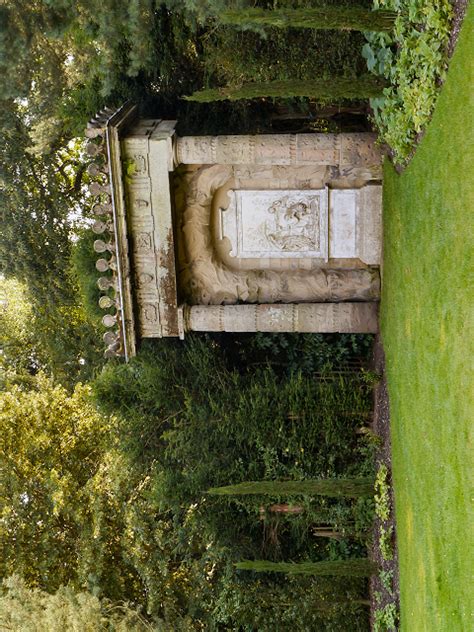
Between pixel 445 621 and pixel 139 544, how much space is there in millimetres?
8456

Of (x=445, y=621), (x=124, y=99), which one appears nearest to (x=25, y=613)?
(x=445, y=621)

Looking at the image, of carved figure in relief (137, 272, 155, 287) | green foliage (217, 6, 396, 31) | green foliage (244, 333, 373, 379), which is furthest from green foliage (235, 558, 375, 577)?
green foliage (217, 6, 396, 31)

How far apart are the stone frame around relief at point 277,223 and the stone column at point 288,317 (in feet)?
2.87

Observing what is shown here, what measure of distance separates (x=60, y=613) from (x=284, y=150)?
355 inches

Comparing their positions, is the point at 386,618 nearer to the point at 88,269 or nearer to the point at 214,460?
the point at 214,460

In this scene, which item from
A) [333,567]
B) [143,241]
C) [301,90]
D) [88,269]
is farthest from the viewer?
[88,269]

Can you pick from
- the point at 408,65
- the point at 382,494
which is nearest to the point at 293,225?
the point at 408,65

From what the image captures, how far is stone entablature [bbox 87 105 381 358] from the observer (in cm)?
1266

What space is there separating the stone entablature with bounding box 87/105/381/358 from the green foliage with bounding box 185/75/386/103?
1.34 m

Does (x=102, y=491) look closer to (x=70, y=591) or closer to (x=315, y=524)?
(x=70, y=591)

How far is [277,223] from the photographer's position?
1316 cm

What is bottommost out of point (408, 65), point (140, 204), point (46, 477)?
point (46, 477)

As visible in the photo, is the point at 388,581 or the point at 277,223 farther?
the point at 277,223

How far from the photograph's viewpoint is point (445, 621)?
8.83m
